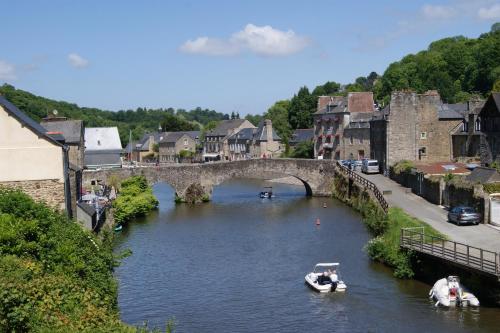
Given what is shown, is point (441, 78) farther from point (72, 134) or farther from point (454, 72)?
point (72, 134)

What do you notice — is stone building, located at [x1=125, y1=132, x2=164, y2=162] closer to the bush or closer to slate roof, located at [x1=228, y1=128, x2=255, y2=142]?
slate roof, located at [x1=228, y1=128, x2=255, y2=142]

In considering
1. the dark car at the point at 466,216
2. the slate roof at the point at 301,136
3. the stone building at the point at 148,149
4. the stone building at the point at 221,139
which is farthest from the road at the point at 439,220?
the stone building at the point at 148,149

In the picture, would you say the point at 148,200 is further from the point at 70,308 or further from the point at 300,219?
the point at 70,308

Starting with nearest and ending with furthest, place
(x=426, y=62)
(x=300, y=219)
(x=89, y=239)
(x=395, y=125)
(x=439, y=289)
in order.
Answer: (x=89, y=239) → (x=439, y=289) → (x=300, y=219) → (x=395, y=125) → (x=426, y=62)

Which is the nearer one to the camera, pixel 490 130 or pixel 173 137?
pixel 490 130

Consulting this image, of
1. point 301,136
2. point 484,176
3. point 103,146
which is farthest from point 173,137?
point 484,176

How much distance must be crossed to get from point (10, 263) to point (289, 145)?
83817 millimetres

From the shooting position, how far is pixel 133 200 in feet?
179

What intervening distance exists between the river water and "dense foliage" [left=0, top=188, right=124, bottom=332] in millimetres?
5582

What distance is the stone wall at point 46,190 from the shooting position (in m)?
25.3

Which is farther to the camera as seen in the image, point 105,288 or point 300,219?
point 300,219

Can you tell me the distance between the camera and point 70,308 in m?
16.2

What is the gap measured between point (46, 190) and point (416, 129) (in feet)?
139

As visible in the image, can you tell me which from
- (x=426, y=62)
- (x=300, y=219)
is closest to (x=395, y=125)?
(x=300, y=219)
